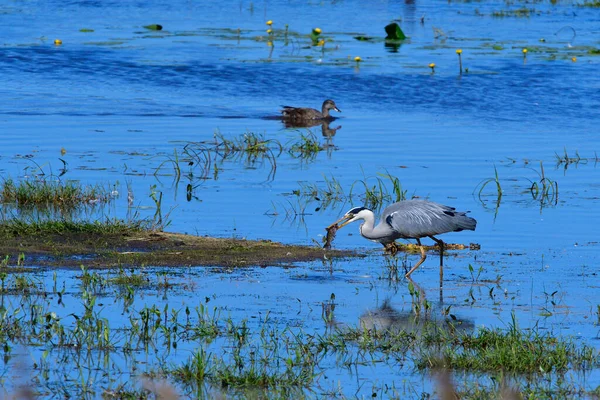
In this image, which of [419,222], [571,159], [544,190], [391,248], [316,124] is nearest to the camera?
[419,222]

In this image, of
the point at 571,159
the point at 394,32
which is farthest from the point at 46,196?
the point at 394,32

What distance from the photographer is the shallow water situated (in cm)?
969

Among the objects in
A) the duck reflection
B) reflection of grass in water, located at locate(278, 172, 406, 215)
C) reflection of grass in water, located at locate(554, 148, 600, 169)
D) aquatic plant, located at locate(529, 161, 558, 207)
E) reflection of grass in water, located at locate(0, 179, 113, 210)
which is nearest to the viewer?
reflection of grass in water, located at locate(0, 179, 113, 210)

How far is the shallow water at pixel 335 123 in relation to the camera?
9688mm

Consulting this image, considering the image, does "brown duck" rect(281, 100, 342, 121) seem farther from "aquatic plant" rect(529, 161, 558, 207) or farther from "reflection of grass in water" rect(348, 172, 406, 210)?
"aquatic plant" rect(529, 161, 558, 207)

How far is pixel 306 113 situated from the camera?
812 inches

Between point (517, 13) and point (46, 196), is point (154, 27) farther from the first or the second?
point (46, 196)

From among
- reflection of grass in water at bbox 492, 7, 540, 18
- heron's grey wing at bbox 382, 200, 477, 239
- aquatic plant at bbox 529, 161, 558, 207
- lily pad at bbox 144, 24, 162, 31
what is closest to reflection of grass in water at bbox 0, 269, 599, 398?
heron's grey wing at bbox 382, 200, 477, 239

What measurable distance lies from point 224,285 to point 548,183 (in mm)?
6617

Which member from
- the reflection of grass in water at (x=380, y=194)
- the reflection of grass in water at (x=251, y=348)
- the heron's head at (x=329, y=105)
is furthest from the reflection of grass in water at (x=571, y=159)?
the reflection of grass in water at (x=251, y=348)

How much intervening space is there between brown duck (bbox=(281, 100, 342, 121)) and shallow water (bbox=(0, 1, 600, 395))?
38 centimetres

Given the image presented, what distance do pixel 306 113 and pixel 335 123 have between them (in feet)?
1.94

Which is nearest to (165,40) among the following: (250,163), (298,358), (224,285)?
(250,163)

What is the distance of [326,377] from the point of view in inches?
266
